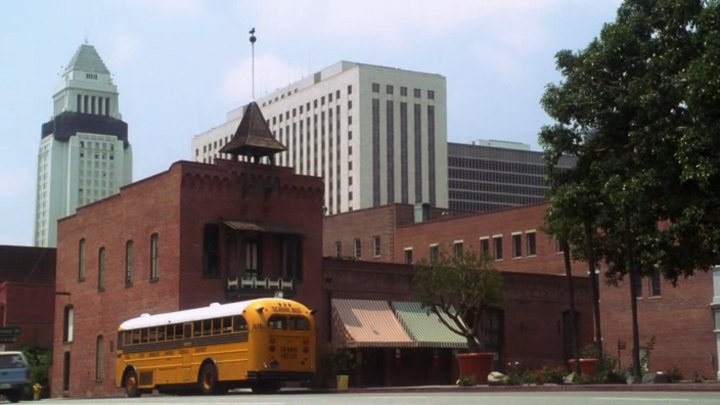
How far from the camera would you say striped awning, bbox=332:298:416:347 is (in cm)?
5356

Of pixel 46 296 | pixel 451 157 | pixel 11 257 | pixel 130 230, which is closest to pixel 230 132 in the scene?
pixel 451 157

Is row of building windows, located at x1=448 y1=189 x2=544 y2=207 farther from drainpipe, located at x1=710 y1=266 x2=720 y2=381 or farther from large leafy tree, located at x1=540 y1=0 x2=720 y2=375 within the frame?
large leafy tree, located at x1=540 y1=0 x2=720 y2=375

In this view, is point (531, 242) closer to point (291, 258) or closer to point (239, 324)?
point (291, 258)

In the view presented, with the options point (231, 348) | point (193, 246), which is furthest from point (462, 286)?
point (231, 348)

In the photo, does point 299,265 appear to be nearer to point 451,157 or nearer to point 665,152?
point 665,152

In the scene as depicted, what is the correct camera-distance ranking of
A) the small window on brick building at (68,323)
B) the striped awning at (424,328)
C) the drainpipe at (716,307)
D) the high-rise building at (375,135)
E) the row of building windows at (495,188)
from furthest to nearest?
the row of building windows at (495,188) < the high-rise building at (375,135) < the small window on brick building at (68,323) < the striped awning at (424,328) < the drainpipe at (716,307)

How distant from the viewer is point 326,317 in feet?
179

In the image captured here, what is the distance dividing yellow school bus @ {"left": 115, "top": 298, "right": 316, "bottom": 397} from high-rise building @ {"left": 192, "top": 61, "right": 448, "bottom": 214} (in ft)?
394

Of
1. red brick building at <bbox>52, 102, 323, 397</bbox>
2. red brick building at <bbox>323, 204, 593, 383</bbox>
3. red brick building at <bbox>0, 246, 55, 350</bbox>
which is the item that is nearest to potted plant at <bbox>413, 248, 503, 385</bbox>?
red brick building at <bbox>323, 204, 593, 383</bbox>

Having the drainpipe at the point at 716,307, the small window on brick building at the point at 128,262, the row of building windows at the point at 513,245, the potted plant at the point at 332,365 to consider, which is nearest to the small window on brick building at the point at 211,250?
the small window on brick building at the point at 128,262

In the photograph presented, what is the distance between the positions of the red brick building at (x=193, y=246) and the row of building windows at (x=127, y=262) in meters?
0.05

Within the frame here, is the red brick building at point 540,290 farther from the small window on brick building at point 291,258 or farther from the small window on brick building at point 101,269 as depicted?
the small window on brick building at point 101,269

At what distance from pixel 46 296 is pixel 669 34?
54834 mm

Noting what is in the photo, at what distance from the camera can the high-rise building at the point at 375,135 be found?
16138cm
